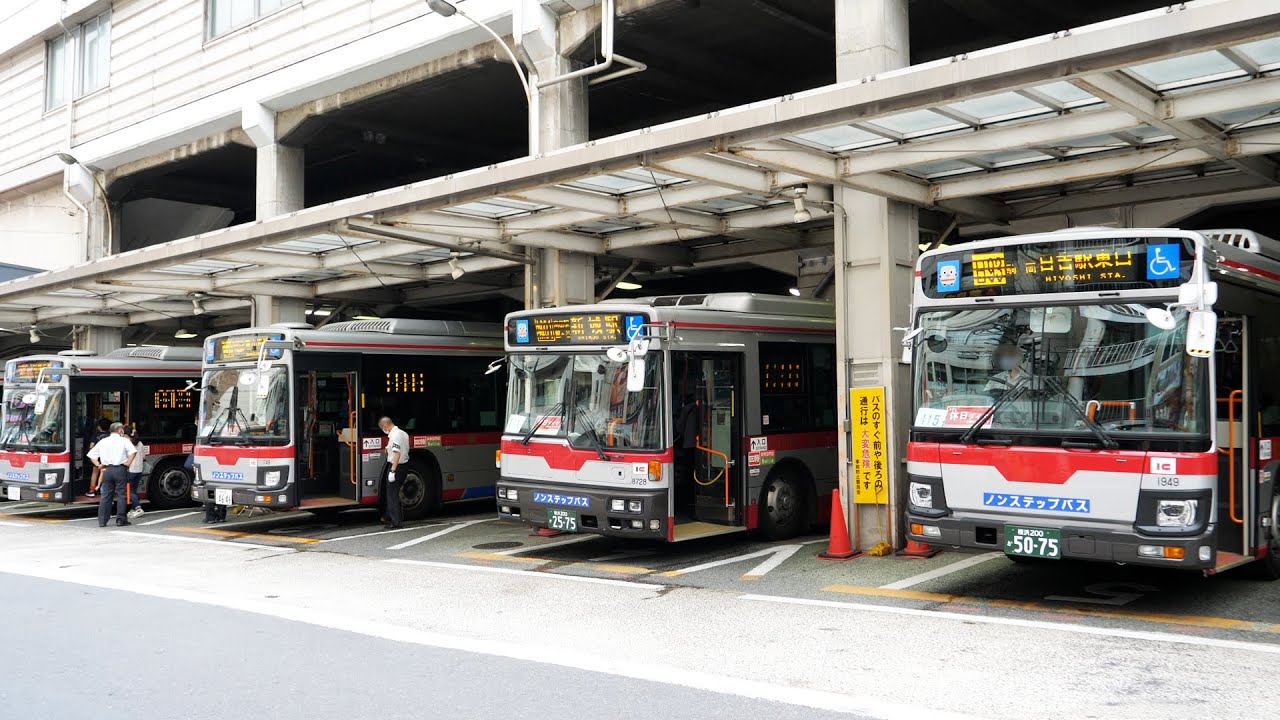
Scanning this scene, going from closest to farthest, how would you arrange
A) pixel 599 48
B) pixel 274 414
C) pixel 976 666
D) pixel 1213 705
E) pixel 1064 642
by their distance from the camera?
pixel 1213 705 → pixel 976 666 → pixel 1064 642 → pixel 274 414 → pixel 599 48

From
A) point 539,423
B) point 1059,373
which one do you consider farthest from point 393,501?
point 1059,373

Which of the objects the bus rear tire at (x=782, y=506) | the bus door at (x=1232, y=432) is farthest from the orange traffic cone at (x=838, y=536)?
the bus door at (x=1232, y=432)

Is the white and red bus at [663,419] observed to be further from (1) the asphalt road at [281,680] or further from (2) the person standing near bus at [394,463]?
(1) the asphalt road at [281,680]

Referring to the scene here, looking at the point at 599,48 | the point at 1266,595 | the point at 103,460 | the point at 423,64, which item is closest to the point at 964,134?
the point at 1266,595

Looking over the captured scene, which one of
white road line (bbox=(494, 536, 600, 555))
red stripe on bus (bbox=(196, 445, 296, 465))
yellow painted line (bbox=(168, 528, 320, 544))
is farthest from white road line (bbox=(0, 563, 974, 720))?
red stripe on bus (bbox=(196, 445, 296, 465))

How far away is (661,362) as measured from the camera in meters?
12.6

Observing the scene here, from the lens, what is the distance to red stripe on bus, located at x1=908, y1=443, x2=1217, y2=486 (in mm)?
8617

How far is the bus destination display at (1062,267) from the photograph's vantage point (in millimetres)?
8875

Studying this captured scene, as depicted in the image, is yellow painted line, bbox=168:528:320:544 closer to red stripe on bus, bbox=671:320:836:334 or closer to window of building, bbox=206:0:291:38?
red stripe on bus, bbox=671:320:836:334

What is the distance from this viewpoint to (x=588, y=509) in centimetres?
1270

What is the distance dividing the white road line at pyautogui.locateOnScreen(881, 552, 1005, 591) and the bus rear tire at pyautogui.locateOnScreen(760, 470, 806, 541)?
8.62ft

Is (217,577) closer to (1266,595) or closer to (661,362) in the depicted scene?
(661,362)

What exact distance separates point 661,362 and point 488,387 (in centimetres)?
722

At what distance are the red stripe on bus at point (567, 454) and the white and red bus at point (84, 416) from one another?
9.36 m
